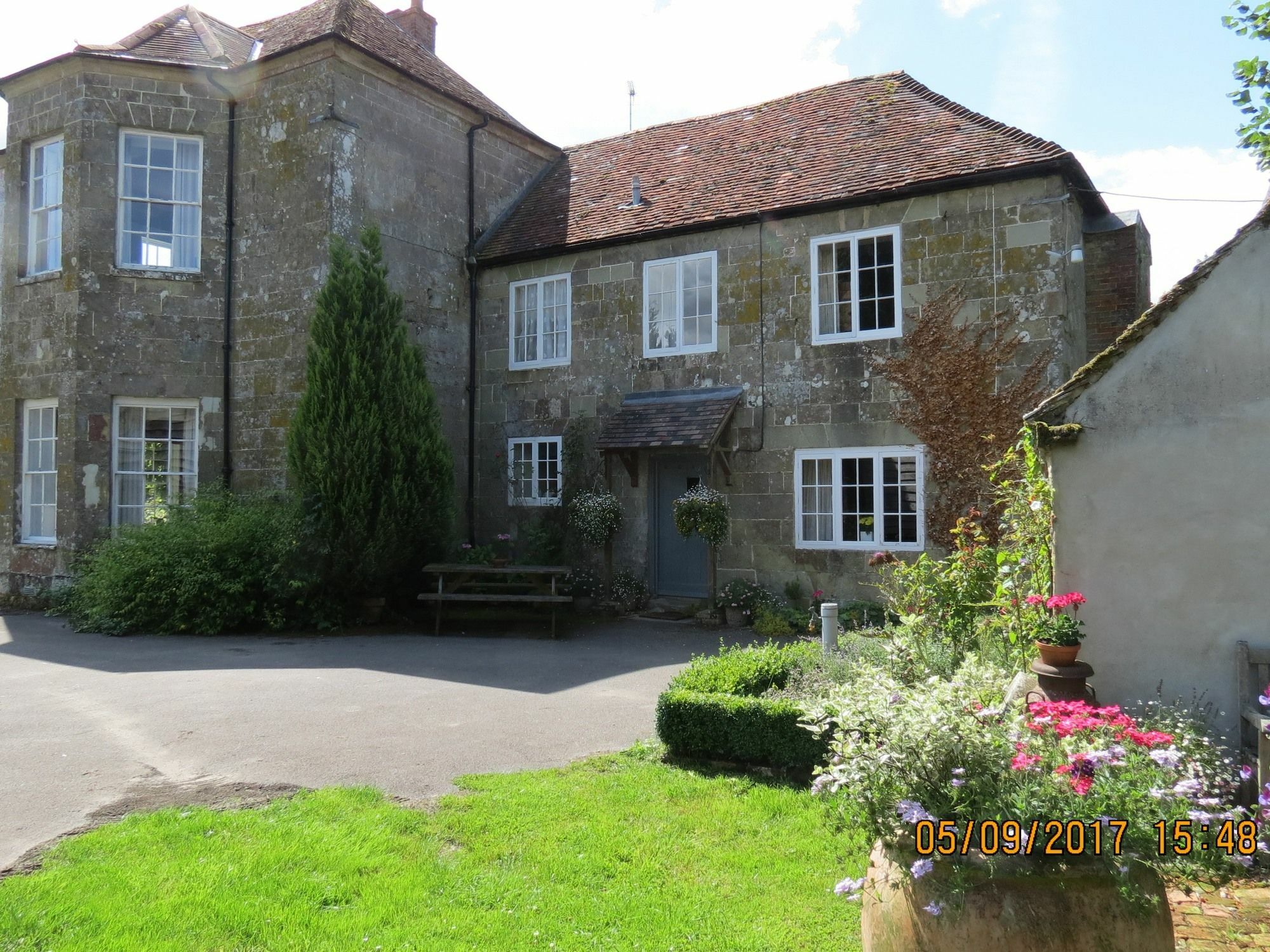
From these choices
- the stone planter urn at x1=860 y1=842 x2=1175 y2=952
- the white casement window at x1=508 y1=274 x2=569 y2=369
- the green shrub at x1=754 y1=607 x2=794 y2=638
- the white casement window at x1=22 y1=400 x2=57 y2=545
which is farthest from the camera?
the white casement window at x1=508 y1=274 x2=569 y2=369

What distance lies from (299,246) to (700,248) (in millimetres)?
6365

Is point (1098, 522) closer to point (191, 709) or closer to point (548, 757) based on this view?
point (548, 757)

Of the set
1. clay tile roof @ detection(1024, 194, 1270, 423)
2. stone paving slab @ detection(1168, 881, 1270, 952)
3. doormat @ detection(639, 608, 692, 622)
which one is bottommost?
stone paving slab @ detection(1168, 881, 1270, 952)

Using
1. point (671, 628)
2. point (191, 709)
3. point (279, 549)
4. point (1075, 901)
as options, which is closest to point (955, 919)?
point (1075, 901)

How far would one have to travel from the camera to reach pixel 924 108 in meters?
14.2

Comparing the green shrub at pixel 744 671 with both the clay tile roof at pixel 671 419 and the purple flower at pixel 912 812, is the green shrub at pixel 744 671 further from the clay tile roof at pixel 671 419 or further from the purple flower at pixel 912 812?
the clay tile roof at pixel 671 419

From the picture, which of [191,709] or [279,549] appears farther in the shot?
[279,549]

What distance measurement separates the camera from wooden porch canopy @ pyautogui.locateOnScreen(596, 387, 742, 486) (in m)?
13.3

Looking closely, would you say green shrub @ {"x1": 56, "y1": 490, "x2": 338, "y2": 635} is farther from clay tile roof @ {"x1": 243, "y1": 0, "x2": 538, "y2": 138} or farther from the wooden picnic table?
clay tile roof @ {"x1": 243, "y1": 0, "x2": 538, "y2": 138}

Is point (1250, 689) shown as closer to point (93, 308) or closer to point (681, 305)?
point (681, 305)

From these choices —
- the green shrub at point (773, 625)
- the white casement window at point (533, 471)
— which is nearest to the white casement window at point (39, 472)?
the white casement window at point (533, 471)

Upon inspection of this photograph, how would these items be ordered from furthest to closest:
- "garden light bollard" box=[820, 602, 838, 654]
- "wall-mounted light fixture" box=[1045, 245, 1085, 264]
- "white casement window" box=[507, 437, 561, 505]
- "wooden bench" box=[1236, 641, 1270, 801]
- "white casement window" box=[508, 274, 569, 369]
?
"white casement window" box=[508, 274, 569, 369] < "white casement window" box=[507, 437, 561, 505] < "wall-mounted light fixture" box=[1045, 245, 1085, 264] < "garden light bollard" box=[820, 602, 838, 654] < "wooden bench" box=[1236, 641, 1270, 801]

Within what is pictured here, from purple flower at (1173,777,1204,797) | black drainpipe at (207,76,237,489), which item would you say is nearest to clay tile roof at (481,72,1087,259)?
black drainpipe at (207,76,237,489)

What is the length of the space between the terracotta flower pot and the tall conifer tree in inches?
372
